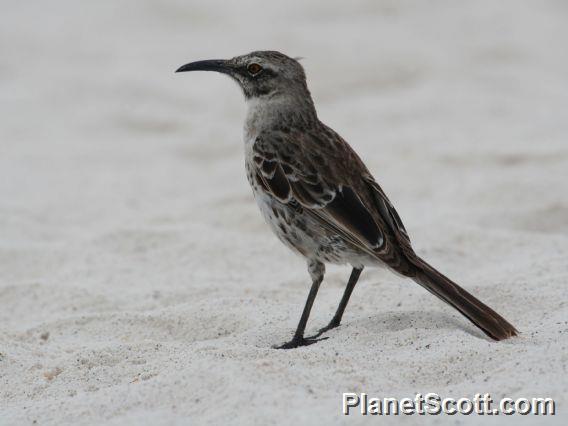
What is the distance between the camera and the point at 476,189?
841cm

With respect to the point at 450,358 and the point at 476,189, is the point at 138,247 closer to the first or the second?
the point at 476,189

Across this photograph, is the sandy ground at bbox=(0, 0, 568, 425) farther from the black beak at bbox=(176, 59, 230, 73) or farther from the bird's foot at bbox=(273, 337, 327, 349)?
the black beak at bbox=(176, 59, 230, 73)

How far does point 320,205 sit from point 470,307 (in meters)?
0.97

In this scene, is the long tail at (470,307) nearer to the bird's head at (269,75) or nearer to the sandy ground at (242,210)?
the sandy ground at (242,210)

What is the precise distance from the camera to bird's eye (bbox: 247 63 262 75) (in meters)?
5.84

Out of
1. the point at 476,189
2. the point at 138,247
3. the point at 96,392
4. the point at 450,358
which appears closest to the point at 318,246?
the point at 450,358

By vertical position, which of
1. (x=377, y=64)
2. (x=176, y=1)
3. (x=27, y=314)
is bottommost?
(x=27, y=314)

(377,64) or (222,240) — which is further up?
(377,64)

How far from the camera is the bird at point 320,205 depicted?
4.91 meters

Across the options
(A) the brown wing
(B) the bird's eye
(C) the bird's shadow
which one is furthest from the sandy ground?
(B) the bird's eye

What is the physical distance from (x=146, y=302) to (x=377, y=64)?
656cm

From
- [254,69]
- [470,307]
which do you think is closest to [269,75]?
[254,69]

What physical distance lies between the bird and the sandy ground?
23 cm

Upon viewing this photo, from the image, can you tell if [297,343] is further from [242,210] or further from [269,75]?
[242,210]
